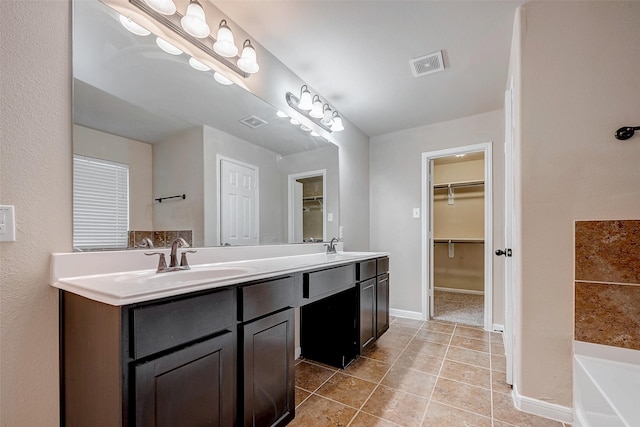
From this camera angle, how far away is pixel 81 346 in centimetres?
96

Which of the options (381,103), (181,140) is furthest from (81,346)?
(381,103)

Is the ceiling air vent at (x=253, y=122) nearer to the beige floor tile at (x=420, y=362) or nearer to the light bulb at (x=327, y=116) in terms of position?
the light bulb at (x=327, y=116)

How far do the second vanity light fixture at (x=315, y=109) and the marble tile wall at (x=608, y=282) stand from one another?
75.4 inches

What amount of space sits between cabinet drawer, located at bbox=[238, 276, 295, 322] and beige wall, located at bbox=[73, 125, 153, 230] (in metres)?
0.62

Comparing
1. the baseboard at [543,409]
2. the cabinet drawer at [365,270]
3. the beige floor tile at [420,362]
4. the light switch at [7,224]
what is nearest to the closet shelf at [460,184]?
the cabinet drawer at [365,270]

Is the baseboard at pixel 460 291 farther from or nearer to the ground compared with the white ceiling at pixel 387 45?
nearer to the ground

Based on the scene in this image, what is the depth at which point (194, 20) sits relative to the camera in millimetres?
1431

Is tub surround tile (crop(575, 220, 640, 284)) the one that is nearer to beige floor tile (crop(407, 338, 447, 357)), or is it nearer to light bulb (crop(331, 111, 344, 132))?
beige floor tile (crop(407, 338, 447, 357))

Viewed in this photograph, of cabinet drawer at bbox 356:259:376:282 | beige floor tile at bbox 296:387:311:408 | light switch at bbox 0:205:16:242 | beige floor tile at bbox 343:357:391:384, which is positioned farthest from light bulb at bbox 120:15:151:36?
beige floor tile at bbox 343:357:391:384

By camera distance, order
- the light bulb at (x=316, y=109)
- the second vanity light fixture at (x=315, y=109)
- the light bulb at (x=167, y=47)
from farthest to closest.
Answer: the light bulb at (x=316, y=109)
the second vanity light fixture at (x=315, y=109)
the light bulb at (x=167, y=47)

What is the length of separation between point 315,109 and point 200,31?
1.12 metres

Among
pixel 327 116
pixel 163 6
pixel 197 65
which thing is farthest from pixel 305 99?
pixel 163 6

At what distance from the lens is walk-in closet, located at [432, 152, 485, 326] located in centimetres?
445

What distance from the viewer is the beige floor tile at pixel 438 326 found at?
2.91 metres
